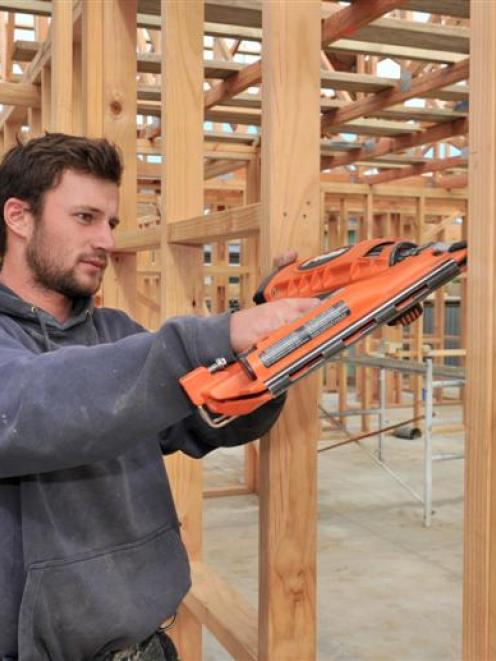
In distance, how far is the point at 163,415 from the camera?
1.17 metres

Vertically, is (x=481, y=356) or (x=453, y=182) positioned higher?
(x=453, y=182)

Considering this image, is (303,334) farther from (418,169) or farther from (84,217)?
(418,169)

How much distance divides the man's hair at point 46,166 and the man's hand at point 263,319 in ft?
2.34

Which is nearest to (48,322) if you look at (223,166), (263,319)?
(263,319)

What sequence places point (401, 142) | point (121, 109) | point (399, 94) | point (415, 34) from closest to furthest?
1. point (121, 109)
2. point (415, 34)
3. point (399, 94)
4. point (401, 142)

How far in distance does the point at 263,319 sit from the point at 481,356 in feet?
1.13

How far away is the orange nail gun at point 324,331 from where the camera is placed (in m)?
1.05

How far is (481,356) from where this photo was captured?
916mm

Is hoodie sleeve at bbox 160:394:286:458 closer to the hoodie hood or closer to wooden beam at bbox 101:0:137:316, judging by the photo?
the hoodie hood

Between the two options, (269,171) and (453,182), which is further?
(453,182)

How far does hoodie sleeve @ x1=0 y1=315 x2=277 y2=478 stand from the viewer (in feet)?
3.79

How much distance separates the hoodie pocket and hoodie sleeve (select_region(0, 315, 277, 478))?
38 centimetres

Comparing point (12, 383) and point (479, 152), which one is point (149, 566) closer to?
point (12, 383)

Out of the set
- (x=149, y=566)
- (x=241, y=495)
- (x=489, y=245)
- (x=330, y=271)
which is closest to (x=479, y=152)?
(x=489, y=245)
